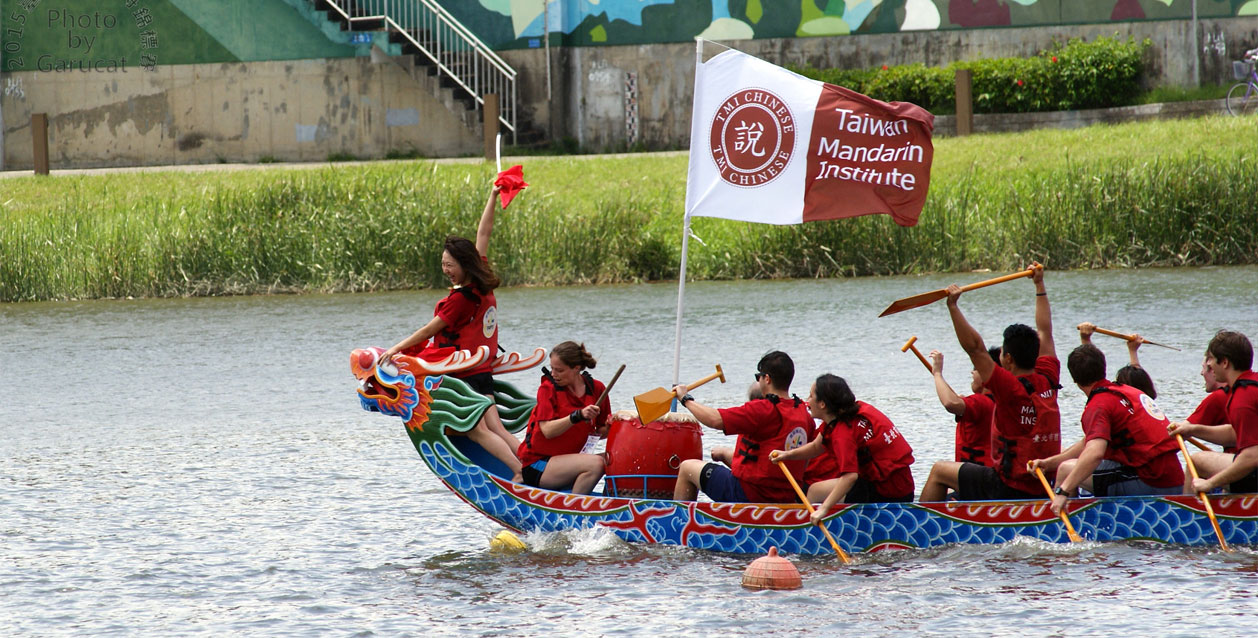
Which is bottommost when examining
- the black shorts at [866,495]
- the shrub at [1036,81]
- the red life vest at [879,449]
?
the black shorts at [866,495]

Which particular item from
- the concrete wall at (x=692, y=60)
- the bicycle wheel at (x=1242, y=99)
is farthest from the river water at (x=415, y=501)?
the concrete wall at (x=692, y=60)

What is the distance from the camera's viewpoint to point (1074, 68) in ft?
88.0

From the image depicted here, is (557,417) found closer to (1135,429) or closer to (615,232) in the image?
(1135,429)

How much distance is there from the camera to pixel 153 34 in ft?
100

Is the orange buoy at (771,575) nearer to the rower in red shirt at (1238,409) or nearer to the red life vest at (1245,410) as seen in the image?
the rower in red shirt at (1238,409)

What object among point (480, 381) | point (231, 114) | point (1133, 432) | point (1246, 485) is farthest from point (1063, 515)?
point (231, 114)

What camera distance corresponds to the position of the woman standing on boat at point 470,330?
8953mm

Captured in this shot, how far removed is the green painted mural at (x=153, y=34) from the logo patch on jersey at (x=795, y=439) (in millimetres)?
23354

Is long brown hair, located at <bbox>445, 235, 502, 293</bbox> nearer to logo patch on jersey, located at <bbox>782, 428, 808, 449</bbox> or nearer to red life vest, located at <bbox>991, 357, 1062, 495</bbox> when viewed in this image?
logo patch on jersey, located at <bbox>782, 428, 808, 449</bbox>

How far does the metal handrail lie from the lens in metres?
29.2

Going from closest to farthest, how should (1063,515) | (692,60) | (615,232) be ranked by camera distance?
(1063,515) < (615,232) < (692,60)

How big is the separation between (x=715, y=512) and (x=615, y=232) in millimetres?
14197

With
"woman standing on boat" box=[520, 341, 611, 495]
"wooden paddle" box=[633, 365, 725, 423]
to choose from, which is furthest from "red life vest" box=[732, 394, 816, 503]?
"woman standing on boat" box=[520, 341, 611, 495]

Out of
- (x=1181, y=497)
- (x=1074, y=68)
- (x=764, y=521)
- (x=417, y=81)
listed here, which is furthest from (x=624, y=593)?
(x=417, y=81)
